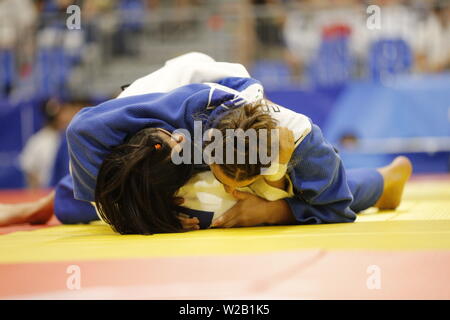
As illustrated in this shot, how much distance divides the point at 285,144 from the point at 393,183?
2.89ft

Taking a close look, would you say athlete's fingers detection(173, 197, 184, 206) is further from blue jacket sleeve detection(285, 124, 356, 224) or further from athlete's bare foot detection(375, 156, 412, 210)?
athlete's bare foot detection(375, 156, 412, 210)

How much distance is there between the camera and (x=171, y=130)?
1.84 m

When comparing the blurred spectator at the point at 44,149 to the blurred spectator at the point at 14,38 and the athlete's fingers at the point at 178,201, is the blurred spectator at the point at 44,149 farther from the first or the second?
the athlete's fingers at the point at 178,201

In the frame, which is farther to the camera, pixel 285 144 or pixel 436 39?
pixel 436 39

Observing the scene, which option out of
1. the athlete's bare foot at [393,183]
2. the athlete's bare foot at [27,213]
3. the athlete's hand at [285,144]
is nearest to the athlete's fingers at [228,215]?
the athlete's hand at [285,144]

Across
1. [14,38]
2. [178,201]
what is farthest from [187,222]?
[14,38]

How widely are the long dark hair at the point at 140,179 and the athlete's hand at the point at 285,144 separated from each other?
0.99 ft

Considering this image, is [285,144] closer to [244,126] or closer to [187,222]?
[244,126]

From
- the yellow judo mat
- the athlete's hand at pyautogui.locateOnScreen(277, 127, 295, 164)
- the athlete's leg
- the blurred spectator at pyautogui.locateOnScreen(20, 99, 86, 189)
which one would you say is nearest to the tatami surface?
the yellow judo mat

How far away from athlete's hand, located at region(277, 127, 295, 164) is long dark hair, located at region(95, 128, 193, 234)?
11.9 inches

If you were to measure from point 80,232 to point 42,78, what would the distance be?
460cm

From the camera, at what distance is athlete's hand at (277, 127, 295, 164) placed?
1.72 meters

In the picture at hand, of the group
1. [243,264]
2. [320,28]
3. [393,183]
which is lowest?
[393,183]

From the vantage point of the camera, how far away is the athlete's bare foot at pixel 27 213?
2.47 metres
